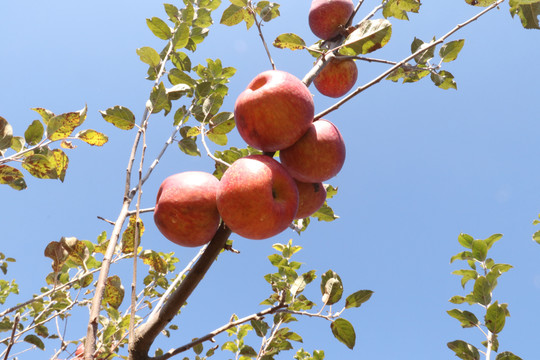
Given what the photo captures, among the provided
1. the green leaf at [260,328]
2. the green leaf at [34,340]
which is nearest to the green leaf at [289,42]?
the green leaf at [260,328]

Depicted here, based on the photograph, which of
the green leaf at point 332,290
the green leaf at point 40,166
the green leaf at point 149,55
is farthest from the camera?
the green leaf at point 149,55

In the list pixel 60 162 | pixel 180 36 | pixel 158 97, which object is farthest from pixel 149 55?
pixel 60 162

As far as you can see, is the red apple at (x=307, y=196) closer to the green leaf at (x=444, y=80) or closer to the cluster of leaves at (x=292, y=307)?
the cluster of leaves at (x=292, y=307)

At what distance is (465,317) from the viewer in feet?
7.30

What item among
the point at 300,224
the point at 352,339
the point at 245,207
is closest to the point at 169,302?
the point at 245,207

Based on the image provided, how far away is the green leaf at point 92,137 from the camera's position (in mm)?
1685

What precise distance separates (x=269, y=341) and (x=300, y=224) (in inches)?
32.1

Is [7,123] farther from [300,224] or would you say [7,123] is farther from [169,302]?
[300,224]

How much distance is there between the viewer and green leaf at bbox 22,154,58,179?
4.96 feet

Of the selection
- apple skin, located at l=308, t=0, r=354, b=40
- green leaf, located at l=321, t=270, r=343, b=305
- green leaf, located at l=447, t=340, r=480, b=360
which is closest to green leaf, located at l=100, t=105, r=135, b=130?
green leaf, located at l=321, t=270, r=343, b=305

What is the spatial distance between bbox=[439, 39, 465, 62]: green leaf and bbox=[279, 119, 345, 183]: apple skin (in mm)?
1102

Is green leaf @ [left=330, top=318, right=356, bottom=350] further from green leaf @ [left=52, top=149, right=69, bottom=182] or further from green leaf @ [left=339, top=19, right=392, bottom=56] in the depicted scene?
green leaf @ [left=52, top=149, right=69, bottom=182]

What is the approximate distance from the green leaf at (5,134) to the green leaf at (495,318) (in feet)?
8.34

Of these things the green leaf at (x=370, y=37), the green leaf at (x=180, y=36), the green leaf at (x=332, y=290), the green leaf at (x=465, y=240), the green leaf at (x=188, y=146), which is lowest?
the green leaf at (x=332, y=290)
